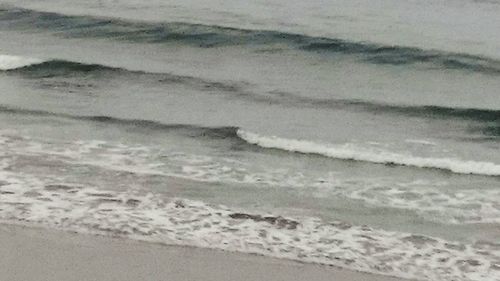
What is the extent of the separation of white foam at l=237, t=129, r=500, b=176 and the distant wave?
15.1 feet

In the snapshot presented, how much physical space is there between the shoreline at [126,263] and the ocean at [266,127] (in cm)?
13

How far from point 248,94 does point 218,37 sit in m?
3.35

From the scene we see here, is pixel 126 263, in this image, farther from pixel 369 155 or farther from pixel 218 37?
pixel 218 37

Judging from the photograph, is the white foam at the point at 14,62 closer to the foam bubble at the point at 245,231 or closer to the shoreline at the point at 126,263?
the foam bubble at the point at 245,231

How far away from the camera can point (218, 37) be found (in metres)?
13.8

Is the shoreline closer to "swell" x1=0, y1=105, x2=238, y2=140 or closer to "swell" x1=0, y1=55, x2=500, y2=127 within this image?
"swell" x1=0, y1=105, x2=238, y2=140

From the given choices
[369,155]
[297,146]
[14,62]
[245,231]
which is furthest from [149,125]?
[14,62]

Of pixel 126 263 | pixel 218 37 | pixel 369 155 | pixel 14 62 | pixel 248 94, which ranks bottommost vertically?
pixel 126 263

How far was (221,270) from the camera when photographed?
5.04 m

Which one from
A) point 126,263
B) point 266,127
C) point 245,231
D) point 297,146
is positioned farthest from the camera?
point 266,127

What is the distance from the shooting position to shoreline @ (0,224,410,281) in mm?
4883

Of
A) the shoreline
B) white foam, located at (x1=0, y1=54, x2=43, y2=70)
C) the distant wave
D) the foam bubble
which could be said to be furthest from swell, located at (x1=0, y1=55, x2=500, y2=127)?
the shoreline

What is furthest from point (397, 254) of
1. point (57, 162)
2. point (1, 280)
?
point (57, 162)

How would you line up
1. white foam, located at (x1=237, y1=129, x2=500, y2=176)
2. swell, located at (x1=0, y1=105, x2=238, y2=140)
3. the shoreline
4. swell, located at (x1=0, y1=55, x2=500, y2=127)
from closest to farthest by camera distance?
the shoreline → white foam, located at (x1=237, y1=129, x2=500, y2=176) → swell, located at (x1=0, y1=105, x2=238, y2=140) → swell, located at (x1=0, y1=55, x2=500, y2=127)
